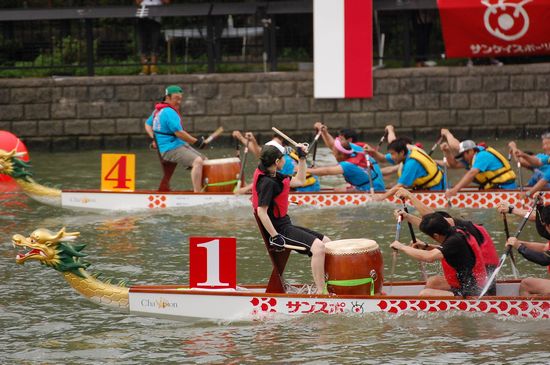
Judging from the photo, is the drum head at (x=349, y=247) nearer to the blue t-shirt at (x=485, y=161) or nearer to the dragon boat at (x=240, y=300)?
the dragon boat at (x=240, y=300)

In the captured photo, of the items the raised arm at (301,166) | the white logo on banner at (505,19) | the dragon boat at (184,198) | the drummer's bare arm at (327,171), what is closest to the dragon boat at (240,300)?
the raised arm at (301,166)

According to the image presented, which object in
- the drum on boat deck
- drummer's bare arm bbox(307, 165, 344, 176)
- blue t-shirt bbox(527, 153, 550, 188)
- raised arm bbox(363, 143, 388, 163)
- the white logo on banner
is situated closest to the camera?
the drum on boat deck

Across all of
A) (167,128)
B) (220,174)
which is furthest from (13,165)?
(220,174)

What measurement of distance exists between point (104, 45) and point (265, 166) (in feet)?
44.7

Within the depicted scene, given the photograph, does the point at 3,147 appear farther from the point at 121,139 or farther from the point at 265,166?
the point at 265,166

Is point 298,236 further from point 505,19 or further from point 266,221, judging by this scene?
point 505,19

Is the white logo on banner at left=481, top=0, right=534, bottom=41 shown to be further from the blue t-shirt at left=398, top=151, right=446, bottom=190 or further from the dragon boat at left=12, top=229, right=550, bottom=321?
the dragon boat at left=12, top=229, right=550, bottom=321

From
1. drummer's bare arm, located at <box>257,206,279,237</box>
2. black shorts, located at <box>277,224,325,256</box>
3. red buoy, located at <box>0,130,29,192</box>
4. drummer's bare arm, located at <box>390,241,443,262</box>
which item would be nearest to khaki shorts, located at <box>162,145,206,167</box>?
red buoy, located at <box>0,130,29,192</box>

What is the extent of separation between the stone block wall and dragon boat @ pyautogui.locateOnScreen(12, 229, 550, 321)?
468 inches

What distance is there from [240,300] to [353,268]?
1001 mm

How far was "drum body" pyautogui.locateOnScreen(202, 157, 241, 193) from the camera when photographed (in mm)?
16031

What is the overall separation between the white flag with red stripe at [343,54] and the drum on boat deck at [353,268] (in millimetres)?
12182

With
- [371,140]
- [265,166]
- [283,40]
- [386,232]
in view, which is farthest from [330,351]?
[283,40]

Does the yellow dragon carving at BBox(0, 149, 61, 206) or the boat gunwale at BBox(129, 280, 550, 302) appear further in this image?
the yellow dragon carving at BBox(0, 149, 61, 206)
